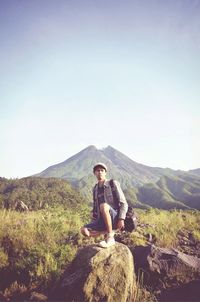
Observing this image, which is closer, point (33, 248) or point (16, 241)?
point (33, 248)

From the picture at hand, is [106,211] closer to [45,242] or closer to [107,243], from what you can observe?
[107,243]

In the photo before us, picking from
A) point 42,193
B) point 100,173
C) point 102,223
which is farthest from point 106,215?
point 42,193

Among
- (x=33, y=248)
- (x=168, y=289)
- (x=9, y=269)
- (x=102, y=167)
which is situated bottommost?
(x=168, y=289)

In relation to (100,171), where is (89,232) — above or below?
below

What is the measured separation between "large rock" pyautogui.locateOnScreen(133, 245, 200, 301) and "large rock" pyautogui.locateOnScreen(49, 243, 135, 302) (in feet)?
1.82

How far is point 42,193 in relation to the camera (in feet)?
99.7

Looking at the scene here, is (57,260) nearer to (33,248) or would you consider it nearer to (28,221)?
(33,248)

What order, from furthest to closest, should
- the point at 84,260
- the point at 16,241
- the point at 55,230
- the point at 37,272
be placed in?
the point at 55,230, the point at 16,241, the point at 37,272, the point at 84,260

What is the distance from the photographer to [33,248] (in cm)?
516

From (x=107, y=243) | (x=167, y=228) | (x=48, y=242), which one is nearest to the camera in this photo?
(x=107, y=243)

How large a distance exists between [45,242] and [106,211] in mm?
2168

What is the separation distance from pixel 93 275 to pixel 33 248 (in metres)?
1.70

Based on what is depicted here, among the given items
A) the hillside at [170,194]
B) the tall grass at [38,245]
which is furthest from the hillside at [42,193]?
the hillside at [170,194]

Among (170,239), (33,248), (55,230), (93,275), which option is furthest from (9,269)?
(170,239)
